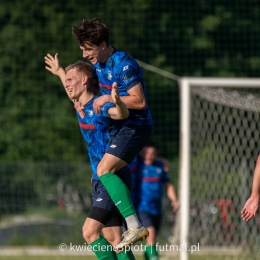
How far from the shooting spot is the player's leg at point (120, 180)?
6156 mm

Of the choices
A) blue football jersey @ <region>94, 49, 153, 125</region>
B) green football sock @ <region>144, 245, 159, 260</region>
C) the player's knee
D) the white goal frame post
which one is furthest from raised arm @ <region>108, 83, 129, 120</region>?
the white goal frame post

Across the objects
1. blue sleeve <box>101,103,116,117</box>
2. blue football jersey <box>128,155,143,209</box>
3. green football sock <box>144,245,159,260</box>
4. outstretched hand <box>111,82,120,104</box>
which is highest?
outstretched hand <box>111,82,120,104</box>

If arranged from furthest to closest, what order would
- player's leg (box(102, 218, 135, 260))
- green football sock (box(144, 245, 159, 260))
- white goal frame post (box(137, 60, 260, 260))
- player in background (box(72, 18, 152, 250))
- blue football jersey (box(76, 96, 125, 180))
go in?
white goal frame post (box(137, 60, 260, 260)), green football sock (box(144, 245, 159, 260)), player's leg (box(102, 218, 135, 260)), blue football jersey (box(76, 96, 125, 180)), player in background (box(72, 18, 152, 250))

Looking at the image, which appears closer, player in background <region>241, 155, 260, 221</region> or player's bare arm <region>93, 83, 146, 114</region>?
player in background <region>241, 155, 260, 221</region>

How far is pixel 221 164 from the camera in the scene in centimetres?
1366

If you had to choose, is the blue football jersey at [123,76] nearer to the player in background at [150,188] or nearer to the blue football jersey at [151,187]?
the player in background at [150,188]

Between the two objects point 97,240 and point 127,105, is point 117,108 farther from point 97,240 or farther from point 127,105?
point 97,240

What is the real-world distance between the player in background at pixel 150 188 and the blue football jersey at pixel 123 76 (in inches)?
150

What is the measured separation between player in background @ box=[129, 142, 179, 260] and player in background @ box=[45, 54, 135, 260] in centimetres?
358

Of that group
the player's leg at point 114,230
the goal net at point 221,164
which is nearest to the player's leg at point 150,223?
the goal net at point 221,164

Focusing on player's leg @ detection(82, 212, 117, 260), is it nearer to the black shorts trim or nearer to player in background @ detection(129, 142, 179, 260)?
the black shorts trim

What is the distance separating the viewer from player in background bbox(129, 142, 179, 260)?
10383mm

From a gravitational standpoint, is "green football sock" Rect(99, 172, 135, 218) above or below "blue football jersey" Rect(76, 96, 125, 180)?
below

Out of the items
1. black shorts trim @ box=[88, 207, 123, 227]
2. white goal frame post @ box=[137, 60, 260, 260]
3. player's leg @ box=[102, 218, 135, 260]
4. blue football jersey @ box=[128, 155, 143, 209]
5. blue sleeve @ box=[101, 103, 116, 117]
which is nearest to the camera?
blue sleeve @ box=[101, 103, 116, 117]
